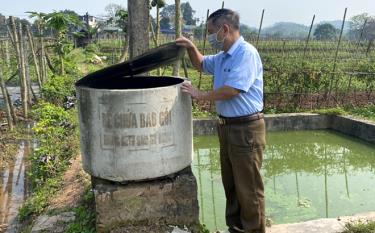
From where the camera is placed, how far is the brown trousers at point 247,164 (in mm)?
3197

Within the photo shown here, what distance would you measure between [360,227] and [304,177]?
2671 millimetres

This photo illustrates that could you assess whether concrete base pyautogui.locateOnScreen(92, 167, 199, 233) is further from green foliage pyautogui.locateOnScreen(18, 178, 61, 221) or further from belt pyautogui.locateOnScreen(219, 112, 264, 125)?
green foliage pyautogui.locateOnScreen(18, 178, 61, 221)

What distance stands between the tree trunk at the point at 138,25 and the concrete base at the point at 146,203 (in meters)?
1.58

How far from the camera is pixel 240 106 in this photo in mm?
3162

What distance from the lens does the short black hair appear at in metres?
3.08

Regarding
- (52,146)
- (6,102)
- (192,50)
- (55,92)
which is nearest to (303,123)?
(52,146)

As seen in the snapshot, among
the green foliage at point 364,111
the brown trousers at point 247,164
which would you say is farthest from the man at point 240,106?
the green foliage at point 364,111

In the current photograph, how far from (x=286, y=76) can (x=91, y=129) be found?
735 cm

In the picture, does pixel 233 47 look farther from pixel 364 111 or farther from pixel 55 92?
pixel 364 111

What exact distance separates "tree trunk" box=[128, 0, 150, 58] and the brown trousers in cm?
156

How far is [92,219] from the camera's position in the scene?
364 centimetres

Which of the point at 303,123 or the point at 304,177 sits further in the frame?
the point at 303,123

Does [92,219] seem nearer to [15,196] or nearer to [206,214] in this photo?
[206,214]

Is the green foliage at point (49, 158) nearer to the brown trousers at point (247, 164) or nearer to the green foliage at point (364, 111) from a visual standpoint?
the brown trousers at point (247, 164)
